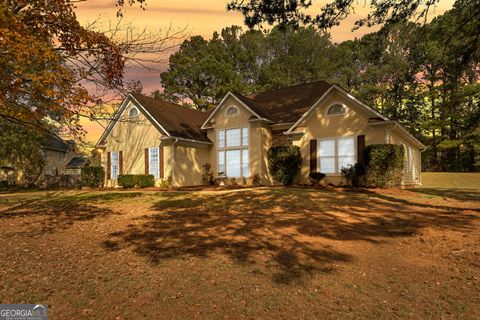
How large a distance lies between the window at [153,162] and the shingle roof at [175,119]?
78.0 inches

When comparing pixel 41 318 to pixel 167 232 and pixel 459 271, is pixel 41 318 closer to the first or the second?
pixel 167 232

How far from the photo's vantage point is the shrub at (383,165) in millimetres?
17344

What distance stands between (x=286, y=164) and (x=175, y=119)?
9841 mm

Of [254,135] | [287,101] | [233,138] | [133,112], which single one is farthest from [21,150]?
[287,101]

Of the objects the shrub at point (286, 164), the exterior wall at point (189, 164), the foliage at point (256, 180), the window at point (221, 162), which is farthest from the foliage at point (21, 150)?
the shrub at point (286, 164)

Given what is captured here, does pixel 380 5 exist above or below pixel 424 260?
above

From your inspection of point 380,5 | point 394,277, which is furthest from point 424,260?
point 380,5

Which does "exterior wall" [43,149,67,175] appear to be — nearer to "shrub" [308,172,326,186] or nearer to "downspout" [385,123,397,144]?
"shrub" [308,172,326,186]

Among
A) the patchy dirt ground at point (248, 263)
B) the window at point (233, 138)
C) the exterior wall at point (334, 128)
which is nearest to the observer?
the patchy dirt ground at point (248, 263)

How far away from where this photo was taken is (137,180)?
22.8m

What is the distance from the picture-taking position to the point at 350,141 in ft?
64.0

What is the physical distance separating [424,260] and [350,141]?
13889mm

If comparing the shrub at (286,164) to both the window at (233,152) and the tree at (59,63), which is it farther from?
the tree at (59,63)
